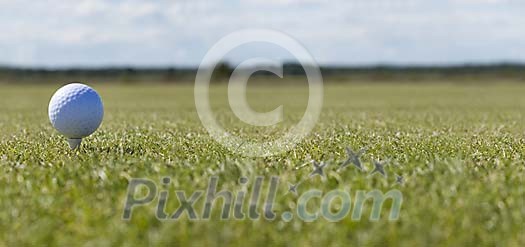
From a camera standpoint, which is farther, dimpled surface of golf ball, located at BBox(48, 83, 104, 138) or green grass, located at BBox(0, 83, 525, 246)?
dimpled surface of golf ball, located at BBox(48, 83, 104, 138)

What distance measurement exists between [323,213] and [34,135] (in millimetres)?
10073

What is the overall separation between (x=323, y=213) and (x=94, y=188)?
2617mm

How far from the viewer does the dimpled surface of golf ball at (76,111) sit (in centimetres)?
1065

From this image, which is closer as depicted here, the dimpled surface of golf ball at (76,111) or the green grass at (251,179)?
the green grass at (251,179)

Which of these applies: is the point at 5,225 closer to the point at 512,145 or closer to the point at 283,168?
the point at 283,168

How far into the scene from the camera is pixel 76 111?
1068 cm

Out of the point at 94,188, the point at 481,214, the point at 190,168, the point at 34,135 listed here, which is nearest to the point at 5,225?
the point at 94,188

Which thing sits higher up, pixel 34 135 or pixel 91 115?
pixel 91 115

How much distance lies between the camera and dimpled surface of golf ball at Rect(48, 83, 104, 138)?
10648 mm

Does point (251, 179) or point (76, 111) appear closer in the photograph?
point (251, 179)

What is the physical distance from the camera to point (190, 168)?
774 cm

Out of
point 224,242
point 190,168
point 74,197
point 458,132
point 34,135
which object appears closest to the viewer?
point 224,242

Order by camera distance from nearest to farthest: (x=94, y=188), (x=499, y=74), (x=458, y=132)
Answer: (x=94, y=188) → (x=458, y=132) → (x=499, y=74)

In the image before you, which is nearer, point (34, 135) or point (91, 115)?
point (91, 115)
